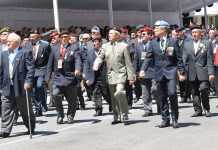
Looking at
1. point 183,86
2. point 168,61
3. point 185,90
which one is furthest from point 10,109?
point 183,86

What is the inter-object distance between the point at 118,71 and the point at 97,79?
7.03 ft

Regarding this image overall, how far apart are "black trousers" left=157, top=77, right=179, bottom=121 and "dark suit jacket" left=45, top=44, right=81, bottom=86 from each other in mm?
2047

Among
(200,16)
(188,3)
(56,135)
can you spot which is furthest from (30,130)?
(200,16)

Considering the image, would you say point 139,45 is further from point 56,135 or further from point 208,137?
point 208,137

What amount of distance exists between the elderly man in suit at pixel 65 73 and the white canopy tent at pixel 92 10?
6.34 m

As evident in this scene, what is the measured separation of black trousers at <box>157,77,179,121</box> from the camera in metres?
10.3

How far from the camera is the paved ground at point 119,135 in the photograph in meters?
8.70

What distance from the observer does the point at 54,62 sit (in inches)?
476

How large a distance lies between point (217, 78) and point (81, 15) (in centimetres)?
1347

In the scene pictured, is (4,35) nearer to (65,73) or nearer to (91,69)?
(65,73)

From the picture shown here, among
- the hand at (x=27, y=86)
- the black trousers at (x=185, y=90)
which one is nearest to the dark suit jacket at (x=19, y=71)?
the hand at (x=27, y=86)

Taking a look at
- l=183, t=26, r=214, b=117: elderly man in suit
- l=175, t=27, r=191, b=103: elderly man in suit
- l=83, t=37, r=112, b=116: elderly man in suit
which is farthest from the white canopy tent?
l=183, t=26, r=214, b=117: elderly man in suit

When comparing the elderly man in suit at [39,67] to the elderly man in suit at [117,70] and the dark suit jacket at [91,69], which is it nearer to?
the dark suit jacket at [91,69]

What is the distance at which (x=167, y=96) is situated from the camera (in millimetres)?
10453
